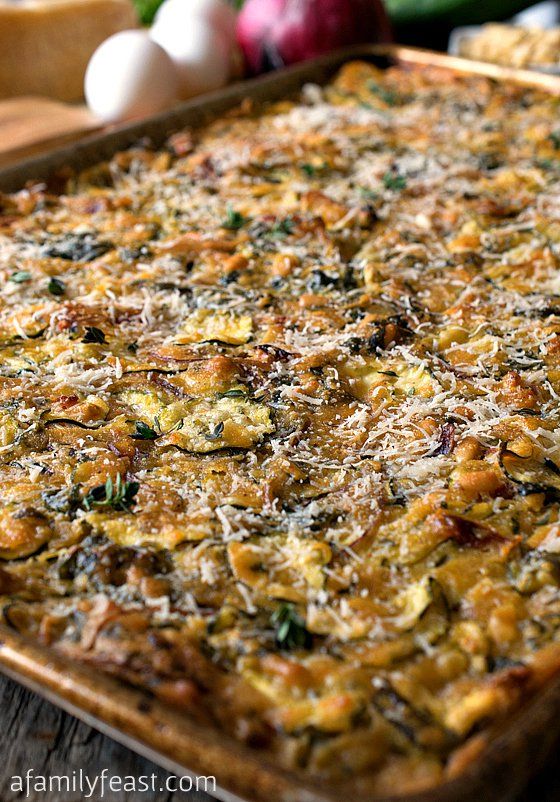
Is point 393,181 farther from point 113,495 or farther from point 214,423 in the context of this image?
point 113,495

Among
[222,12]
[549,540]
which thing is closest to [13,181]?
[222,12]

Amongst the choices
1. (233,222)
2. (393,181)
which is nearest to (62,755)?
(233,222)

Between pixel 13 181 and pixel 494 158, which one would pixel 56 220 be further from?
pixel 494 158

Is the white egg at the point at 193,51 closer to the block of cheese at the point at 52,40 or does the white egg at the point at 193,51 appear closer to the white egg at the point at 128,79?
the white egg at the point at 128,79

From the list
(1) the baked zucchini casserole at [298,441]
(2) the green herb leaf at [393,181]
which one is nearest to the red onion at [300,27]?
(1) the baked zucchini casserole at [298,441]

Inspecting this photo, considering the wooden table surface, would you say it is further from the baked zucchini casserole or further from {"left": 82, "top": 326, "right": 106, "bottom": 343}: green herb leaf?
{"left": 82, "top": 326, "right": 106, "bottom": 343}: green herb leaf

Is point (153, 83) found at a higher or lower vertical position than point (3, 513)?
higher

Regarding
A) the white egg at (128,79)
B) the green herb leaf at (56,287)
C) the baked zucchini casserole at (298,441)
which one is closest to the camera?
the baked zucchini casserole at (298,441)
